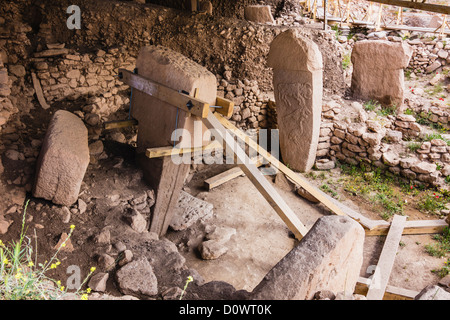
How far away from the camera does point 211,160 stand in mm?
6996

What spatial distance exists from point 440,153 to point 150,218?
545cm

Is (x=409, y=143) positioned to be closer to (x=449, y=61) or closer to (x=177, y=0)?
(x=449, y=61)

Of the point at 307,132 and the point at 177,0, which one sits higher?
the point at 177,0

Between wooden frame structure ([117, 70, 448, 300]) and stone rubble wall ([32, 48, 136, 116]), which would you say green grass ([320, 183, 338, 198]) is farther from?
stone rubble wall ([32, 48, 136, 116])

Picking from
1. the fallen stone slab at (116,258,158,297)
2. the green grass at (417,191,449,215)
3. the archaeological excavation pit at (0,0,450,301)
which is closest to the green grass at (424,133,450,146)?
the archaeological excavation pit at (0,0,450,301)

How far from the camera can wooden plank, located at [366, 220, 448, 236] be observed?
5.25m

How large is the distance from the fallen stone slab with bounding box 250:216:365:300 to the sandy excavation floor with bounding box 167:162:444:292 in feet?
5.49

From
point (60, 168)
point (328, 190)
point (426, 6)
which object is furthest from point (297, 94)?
point (60, 168)

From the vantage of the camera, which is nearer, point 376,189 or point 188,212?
point 188,212

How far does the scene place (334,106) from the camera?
7.43m

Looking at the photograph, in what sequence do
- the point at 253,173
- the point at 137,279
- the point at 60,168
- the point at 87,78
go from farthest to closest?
1. the point at 87,78
2. the point at 253,173
3. the point at 60,168
4. the point at 137,279

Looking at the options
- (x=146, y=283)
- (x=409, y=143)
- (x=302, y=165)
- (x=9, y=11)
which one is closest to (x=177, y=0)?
(x=9, y=11)

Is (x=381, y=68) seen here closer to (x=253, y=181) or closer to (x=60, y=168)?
(x=253, y=181)

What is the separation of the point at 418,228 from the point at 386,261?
1.05 metres
